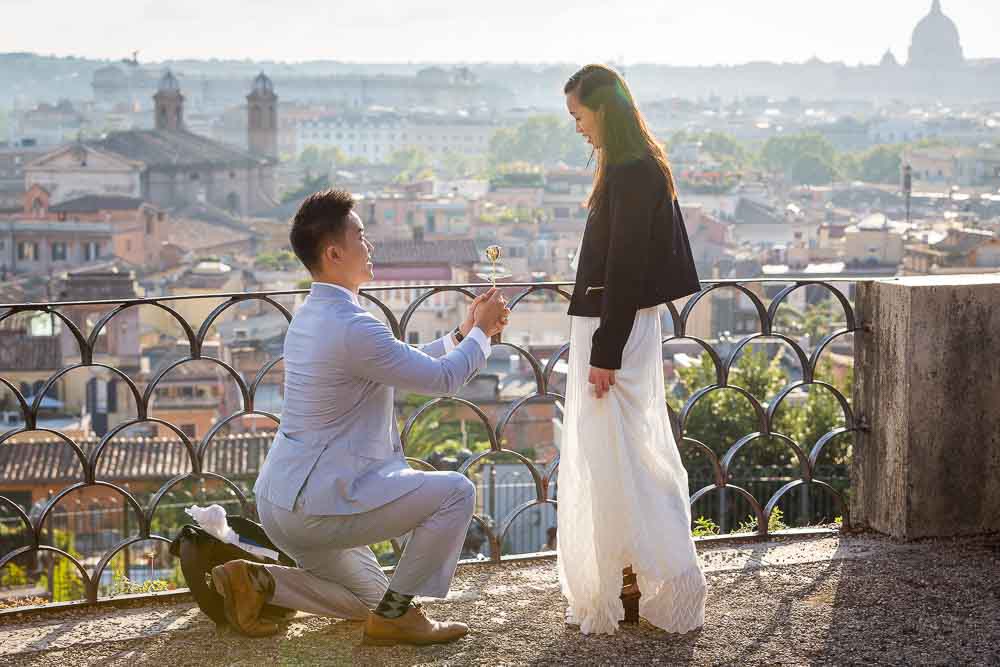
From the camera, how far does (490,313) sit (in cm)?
197

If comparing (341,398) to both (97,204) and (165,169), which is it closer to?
(97,204)

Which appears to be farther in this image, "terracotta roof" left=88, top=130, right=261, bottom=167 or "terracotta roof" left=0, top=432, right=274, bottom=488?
"terracotta roof" left=88, top=130, right=261, bottom=167

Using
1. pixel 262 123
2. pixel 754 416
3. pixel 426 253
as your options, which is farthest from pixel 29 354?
pixel 262 123

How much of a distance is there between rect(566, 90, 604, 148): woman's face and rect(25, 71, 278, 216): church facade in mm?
38845

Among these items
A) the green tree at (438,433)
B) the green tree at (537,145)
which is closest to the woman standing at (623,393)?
the green tree at (438,433)

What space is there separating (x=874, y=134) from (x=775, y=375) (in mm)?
81847

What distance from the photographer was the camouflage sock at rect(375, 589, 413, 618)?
6.40 feet

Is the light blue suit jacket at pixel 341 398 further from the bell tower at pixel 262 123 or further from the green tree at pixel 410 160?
the green tree at pixel 410 160


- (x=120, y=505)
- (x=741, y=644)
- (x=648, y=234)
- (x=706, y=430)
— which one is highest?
(x=648, y=234)

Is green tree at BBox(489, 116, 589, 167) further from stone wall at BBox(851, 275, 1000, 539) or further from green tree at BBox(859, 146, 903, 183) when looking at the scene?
stone wall at BBox(851, 275, 1000, 539)

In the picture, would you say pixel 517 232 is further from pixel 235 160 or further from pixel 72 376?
pixel 72 376

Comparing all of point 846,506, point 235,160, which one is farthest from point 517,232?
point 846,506

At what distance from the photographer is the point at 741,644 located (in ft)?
6.51

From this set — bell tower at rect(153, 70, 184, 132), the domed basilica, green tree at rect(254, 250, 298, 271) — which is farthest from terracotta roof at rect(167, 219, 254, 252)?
the domed basilica
